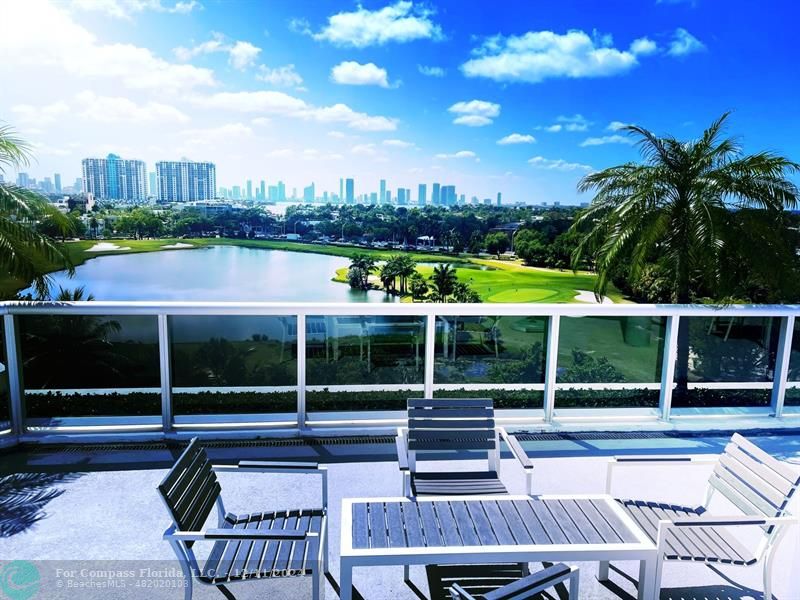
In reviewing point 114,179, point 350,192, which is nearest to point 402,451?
point 114,179

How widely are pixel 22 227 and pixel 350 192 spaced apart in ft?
47.8

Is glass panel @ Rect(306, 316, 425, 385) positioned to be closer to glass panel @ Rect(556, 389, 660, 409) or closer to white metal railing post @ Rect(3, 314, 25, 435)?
glass panel @ Rect(556, 389, 660, 409)

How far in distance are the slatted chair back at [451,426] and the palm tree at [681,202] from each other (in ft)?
13.7

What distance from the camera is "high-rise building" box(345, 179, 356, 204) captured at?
18.5 m

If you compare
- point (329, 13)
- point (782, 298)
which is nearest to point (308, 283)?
point (329, 13)

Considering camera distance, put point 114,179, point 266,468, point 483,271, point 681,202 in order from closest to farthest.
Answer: point 266,468
point 681,202
point 114,179
point 483,271

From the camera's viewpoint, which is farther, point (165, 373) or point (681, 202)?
point (681, 202)

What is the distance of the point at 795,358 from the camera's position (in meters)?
5.58

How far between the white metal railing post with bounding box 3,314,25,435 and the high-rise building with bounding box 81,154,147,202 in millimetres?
9250

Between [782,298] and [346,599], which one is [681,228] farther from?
[346,599]

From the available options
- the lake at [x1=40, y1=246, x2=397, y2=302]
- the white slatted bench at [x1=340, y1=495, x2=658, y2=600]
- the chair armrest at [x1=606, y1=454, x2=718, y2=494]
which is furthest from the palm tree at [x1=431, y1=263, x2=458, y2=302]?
the white slatted bench at [x1=340, y1=495, x2=658, y2=600]

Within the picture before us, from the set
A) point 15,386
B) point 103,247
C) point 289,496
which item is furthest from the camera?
point 103,247

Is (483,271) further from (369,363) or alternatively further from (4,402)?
(4,402)

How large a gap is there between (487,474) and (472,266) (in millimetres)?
13747
